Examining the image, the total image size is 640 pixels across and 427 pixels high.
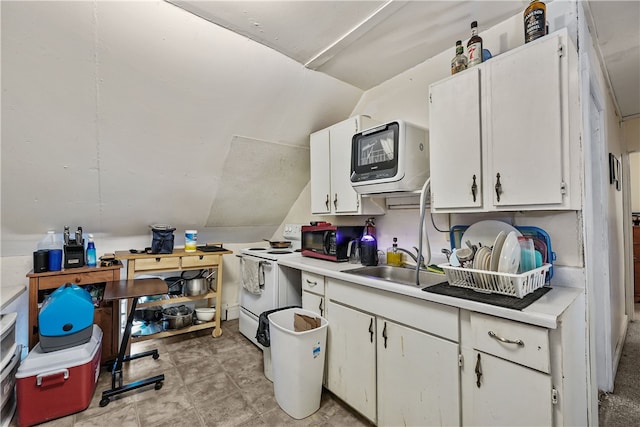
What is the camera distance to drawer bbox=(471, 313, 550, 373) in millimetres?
1095

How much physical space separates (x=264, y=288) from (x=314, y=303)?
0.72m

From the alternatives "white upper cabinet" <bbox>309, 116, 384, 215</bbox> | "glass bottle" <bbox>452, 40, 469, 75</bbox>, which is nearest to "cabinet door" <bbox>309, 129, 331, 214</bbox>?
"white upper cabinet" <bbox>309, 116, 384, 215</bbox>

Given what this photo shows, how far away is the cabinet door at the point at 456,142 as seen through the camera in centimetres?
161

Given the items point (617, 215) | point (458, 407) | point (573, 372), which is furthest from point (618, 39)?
point (458, 407)

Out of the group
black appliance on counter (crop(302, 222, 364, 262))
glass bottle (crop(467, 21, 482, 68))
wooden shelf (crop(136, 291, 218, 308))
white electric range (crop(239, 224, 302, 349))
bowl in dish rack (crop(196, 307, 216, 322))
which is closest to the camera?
glass bottle (crop(467, 21, 482, 68))

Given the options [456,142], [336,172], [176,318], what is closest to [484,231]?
[456,142]

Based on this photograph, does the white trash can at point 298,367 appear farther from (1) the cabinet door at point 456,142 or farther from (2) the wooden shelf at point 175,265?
(2) the wooden shelf at point 175,265

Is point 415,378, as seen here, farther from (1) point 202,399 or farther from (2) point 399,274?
(1) point 202,399

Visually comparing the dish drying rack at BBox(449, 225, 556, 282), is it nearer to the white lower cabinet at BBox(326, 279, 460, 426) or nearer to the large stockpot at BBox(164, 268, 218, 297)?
the white lower cabinet at BBox(326, 279, 460, 426)

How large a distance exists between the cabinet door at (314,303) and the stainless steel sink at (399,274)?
311mm

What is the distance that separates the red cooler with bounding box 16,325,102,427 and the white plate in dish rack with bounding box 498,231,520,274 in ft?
8.46

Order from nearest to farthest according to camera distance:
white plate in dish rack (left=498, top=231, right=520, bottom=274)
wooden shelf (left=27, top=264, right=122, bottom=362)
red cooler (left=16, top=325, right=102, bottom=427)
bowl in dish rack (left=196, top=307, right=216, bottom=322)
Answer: white plate in dish rack (left=498, top=231, right=520, bottom=274)
red cooler (left=16, top=325, right=102, bottom=427)
wooden shelf (left=27, top=264, right=122, bottom=362)
bowl in dish rack (left=196, top=307, right=216, bottom=322)

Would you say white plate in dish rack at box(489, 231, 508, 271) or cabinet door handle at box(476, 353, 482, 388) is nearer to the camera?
cabinet door handle at box(476, 353, 482, 388)

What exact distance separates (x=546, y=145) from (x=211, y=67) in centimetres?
211
